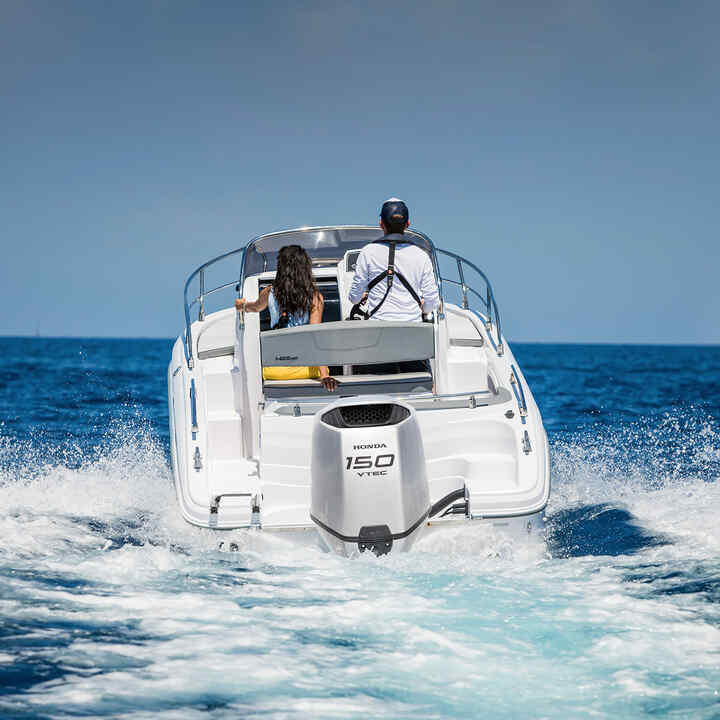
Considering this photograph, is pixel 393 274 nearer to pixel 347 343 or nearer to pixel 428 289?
pixel 428 289

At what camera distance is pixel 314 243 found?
639 centimetres

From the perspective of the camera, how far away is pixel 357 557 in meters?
3.32

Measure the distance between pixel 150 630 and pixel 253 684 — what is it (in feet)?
1.74

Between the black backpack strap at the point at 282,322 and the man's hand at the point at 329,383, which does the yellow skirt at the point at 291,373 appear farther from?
the black backpack strap at the point at 282,322

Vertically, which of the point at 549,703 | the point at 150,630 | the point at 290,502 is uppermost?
the point at 290,502

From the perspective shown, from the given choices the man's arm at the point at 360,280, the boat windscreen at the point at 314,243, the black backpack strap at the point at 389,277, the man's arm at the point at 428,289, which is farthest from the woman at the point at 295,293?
the boat windscreen at the point at 314,243

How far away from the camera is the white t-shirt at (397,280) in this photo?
459 cm

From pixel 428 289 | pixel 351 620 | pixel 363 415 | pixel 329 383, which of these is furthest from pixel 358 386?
pixel 351 620

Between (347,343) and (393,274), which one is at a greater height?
(393,274)

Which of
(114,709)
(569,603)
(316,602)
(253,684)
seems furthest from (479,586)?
(114,709)

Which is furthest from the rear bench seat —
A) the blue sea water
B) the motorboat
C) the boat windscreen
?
the boat windscreen

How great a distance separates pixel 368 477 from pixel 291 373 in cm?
157

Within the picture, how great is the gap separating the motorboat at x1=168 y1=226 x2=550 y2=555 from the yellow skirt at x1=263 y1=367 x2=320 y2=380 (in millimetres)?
49

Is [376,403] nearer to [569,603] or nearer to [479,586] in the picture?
[479,586]
